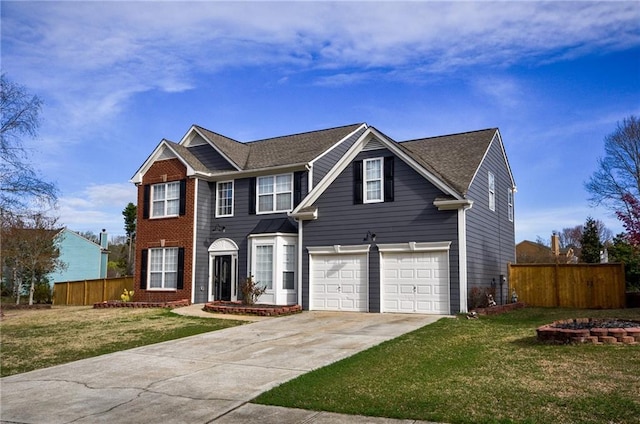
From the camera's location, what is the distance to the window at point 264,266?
20.7 m

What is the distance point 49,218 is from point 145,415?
1054 inches

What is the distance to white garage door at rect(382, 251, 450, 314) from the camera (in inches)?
678

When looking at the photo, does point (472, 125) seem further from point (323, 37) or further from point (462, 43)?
point (323, 37)

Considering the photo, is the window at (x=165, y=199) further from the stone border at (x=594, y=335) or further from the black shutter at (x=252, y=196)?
the stone border at (x=594, y=335)

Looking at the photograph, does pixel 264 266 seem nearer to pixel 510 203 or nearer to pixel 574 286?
pixel 510 203

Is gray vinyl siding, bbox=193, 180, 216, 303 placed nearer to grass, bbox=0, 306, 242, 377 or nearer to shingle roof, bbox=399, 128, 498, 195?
grass, bbox=0, 306, 242, 377

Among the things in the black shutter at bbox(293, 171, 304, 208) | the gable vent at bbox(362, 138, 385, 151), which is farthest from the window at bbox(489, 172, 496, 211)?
the black shutter at bbox(293, 171, 304, 208)

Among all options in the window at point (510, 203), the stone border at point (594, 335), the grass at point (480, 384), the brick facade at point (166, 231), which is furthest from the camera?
the window at point (510, 203)

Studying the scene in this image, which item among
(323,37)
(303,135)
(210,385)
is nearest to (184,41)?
(323,37)

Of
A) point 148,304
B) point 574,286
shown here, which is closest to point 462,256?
point 574,286

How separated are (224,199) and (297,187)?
393 cm

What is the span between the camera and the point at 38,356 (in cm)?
1155

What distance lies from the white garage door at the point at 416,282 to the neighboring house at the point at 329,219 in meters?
0.03

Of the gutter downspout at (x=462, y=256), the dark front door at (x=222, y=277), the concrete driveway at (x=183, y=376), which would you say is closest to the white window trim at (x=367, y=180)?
the gutter downspout at (x=462, y=256)
